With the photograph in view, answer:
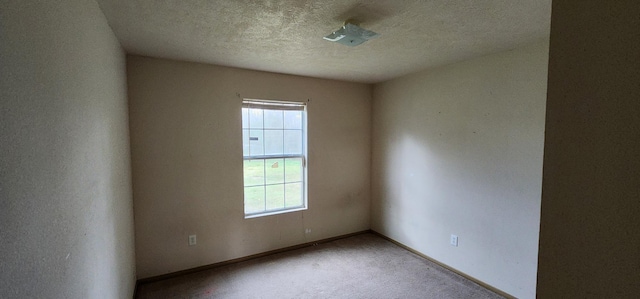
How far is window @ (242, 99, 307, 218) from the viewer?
3.16 meters

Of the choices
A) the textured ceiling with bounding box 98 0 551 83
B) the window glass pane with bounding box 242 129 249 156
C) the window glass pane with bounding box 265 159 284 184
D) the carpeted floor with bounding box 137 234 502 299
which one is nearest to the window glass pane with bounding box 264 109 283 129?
the window glass pane with bounding box 242 129 249 156

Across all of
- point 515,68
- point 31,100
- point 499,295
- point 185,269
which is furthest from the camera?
point 185,269

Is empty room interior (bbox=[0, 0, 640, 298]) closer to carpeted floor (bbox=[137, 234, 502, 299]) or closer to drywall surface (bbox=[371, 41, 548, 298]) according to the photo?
drywall surface (bbox=[371, 41, 548, 298])

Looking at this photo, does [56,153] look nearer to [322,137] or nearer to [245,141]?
[245,141]

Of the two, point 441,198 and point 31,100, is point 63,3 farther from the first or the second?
point 441,198

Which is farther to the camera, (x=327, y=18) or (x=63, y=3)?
(x=327, y=18)

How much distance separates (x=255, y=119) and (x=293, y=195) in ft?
3.73

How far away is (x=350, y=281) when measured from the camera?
2.69m

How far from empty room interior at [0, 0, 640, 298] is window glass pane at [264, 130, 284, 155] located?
0.21ft

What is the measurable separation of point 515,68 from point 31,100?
3.07 meters

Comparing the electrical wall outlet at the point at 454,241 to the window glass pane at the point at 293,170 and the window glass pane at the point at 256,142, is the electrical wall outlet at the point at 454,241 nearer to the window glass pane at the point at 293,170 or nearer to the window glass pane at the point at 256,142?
the window glass pane at the point at 293,170

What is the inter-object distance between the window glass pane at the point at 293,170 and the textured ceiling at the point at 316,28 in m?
1.30

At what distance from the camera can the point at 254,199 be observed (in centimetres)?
323

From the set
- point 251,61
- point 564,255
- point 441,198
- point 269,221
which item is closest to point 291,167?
point 269,221
